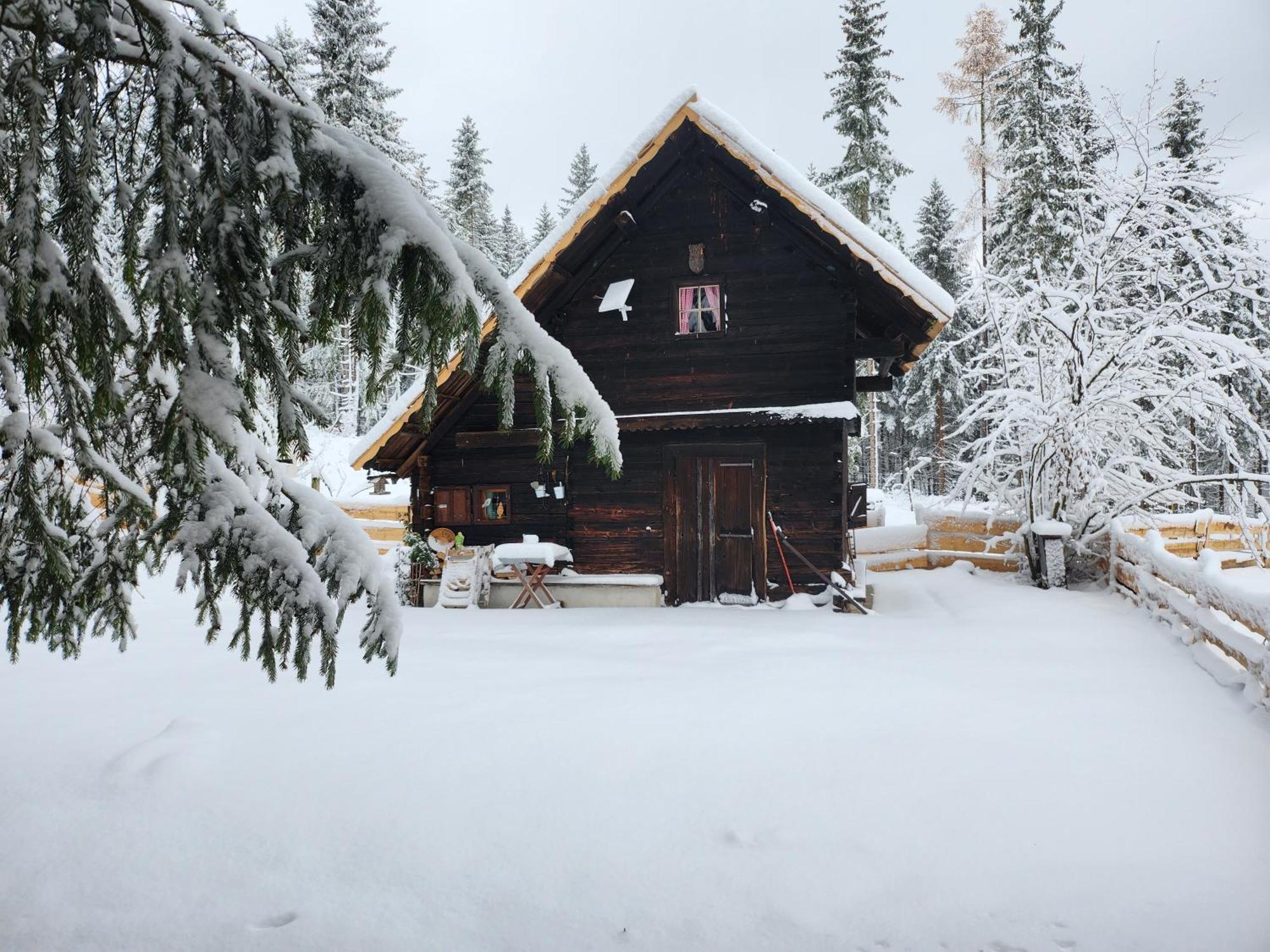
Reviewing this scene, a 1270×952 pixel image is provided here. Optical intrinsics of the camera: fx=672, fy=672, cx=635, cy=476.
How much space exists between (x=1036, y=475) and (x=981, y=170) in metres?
15.6

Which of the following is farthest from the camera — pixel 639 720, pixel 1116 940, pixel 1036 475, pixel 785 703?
pixel 1036 475

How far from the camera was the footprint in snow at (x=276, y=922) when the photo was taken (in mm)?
2691

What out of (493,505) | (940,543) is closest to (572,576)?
(493,505)

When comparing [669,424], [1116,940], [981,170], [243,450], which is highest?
[981,170]

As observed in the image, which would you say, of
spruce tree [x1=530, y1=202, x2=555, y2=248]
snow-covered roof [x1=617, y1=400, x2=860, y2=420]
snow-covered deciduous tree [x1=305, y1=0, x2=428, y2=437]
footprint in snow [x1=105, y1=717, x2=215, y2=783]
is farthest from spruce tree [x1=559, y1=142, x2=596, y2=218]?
footprint in snow [x1=105, y1=717, x2=215, y2=783]

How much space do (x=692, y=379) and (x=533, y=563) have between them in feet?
11.9

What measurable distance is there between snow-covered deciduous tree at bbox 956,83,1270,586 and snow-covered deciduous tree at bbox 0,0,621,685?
36.2 feet

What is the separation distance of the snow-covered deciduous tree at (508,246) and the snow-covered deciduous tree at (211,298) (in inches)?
1292

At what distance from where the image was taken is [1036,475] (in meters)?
11.3

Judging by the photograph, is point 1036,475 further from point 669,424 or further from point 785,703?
point 785,703

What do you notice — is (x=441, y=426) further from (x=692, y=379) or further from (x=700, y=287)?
(x=700, y=287)

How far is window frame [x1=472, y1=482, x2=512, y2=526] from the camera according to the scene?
1068 cm

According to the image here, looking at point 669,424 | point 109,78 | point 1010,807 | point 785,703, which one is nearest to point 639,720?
point 785,703

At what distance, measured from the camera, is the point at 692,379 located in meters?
9.93
